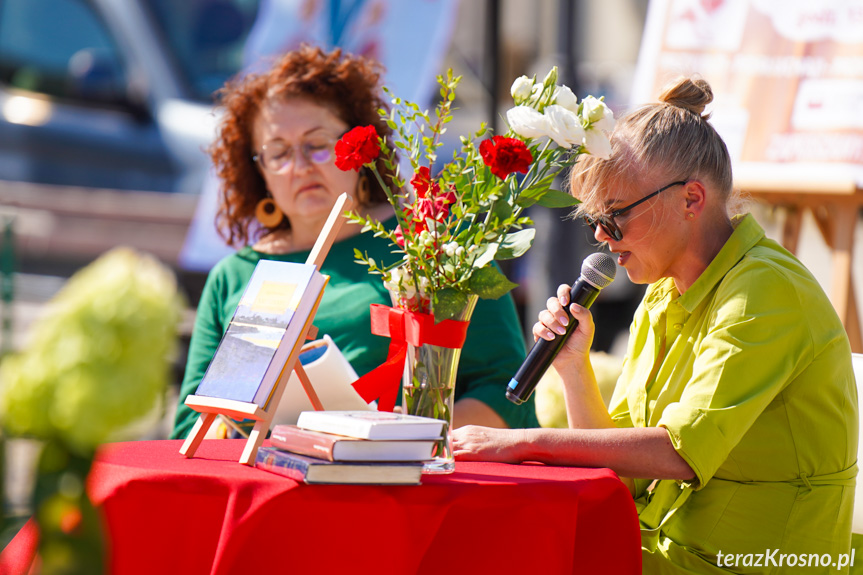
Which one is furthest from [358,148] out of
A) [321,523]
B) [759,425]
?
[759,425]

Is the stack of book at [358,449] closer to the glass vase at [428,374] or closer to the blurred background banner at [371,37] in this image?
the glass vase at [428,374]

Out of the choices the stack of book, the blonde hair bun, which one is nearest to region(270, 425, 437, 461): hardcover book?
the stack of book

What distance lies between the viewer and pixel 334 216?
161cm

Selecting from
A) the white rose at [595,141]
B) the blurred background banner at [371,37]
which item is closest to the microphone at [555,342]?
the white rose at [595,141]

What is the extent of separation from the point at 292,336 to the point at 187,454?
0.84 ft

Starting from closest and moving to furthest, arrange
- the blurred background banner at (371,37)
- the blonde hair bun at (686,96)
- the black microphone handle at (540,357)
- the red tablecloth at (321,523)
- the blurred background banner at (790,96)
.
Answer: the red tablecloth at (321,523), the black microphone handle at (540,357), the blonde hair bun at (686,96), the blurred background banner at (790,96), the blurred background banner at (371,37)

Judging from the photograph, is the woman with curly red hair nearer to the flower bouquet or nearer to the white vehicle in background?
the flower bouquet

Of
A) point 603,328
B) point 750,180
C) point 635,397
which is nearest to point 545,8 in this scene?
point 603,328

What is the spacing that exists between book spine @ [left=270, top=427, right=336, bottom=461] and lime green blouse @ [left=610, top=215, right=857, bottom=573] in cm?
58

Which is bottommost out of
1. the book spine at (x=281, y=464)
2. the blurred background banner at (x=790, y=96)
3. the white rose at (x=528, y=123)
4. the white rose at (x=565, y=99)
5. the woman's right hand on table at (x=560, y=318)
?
the book spine at (x=281, y=464)

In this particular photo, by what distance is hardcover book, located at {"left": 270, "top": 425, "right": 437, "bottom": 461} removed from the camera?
129 cm

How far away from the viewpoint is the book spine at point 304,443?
4.25 ft

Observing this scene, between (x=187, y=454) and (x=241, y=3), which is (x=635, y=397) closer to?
(x=187, y=454)

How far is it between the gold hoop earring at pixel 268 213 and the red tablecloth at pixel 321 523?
1202mm
